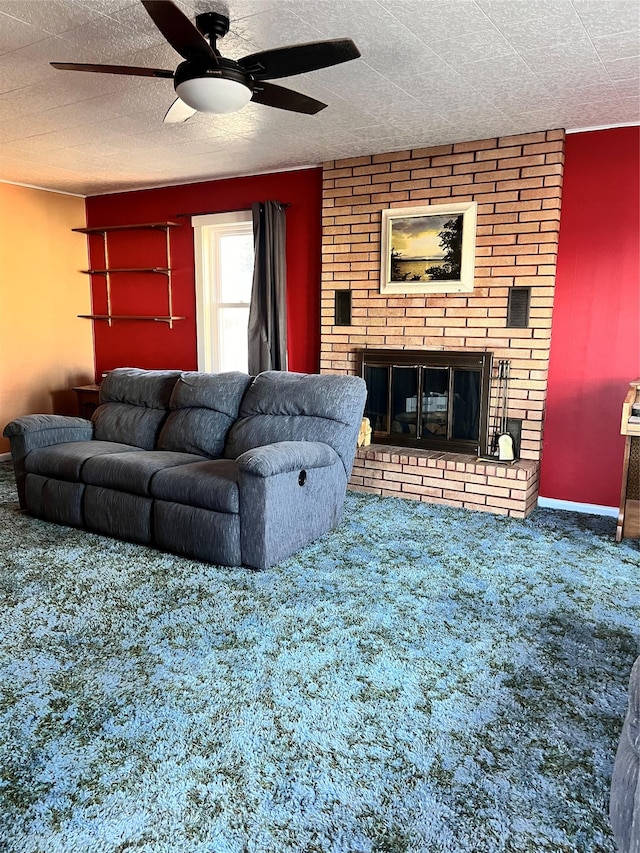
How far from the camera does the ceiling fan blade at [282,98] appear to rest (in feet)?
8.18

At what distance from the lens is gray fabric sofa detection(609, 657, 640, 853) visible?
925 millimetres

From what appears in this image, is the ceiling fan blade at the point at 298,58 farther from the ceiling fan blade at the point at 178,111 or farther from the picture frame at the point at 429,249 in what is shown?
the picture frame at the point at 429,249

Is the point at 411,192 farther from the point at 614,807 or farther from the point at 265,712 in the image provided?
the point at 614,807

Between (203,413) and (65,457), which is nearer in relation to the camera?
(65,457)

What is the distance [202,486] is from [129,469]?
1.80 ft

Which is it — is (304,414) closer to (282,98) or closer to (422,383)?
(422,383)

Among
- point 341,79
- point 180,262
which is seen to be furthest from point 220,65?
point 180,262

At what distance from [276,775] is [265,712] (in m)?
0.28

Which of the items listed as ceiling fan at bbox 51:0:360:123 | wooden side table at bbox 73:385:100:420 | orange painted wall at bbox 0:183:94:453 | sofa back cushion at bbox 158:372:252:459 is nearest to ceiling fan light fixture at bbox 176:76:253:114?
ceiling fan at bbox 51:0:360:123

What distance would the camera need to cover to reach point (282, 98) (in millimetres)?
2607

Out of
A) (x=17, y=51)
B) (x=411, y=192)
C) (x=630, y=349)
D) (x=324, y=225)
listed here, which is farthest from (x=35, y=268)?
(x=630, y=349)

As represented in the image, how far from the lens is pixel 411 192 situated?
14.5ft

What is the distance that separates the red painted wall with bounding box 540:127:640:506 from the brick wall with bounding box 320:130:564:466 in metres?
0.10

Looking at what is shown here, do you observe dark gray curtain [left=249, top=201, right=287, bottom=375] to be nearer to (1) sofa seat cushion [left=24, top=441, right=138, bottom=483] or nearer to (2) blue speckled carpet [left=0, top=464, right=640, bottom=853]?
(1) sofa seat cushion [left=24, top=441, right=138, bottom=483]
